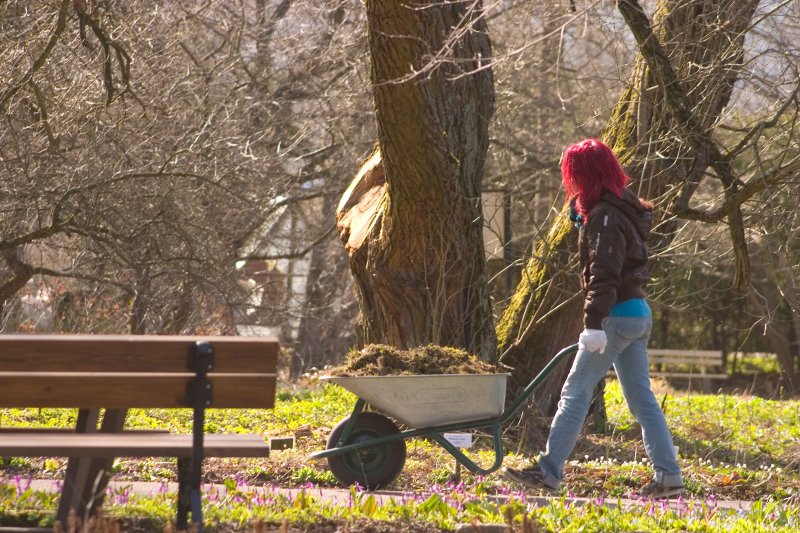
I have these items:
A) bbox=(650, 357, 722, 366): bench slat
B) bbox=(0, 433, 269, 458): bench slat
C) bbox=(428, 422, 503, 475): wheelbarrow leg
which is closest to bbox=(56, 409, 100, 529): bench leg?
bbox=(0, 433, 269, 458): bench slat

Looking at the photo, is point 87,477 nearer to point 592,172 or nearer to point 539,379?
point 539,379

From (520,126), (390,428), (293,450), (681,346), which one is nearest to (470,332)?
(293,450)

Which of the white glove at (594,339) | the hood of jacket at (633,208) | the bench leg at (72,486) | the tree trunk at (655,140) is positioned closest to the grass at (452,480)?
the bench leg at (72,486)

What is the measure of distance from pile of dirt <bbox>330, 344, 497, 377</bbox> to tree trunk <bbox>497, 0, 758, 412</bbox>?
2.29m

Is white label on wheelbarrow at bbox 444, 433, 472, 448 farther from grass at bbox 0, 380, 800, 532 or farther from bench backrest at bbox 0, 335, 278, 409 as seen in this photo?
bench backrest at bbox 0, 335, 278, 409

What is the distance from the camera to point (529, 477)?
5645mm

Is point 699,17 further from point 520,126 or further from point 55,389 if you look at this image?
point 520,126

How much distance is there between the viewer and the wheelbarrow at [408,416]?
5570 millimetres

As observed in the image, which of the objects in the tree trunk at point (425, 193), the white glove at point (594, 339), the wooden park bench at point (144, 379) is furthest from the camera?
the tree trunk at point (425, 193)

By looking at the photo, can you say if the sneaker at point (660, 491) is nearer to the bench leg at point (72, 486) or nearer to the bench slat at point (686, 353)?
the bench leg at point (72, 486)

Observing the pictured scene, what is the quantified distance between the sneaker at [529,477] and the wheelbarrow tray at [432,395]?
0.30 metres

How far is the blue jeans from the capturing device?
564 centimetres

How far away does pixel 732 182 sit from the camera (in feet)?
24.9

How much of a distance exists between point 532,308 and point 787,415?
12.6ft
